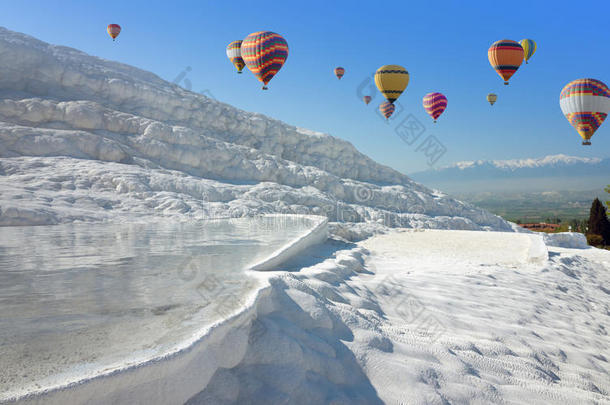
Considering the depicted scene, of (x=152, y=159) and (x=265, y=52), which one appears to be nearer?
(x=265, y=52)

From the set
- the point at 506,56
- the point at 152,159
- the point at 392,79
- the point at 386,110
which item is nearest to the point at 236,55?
the point at 152,159

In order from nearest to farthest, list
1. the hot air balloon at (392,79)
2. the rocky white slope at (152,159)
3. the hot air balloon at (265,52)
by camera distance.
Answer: the rocky white slope at (152,159), the hot air balloon at (265,52), the hot air balloon at (392,79)

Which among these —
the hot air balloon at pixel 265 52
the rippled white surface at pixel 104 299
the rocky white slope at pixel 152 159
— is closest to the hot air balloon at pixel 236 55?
the rocky white slope at pixel 152 159

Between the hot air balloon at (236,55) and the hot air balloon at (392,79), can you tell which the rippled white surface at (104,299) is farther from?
the hot air balloon at (236,55)

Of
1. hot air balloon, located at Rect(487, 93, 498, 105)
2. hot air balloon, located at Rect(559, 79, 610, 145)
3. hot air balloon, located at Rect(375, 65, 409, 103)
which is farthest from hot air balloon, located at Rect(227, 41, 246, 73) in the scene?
hot air balloon, located at Rect(487, 93, 498, 105)

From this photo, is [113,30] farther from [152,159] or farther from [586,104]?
[586,104]

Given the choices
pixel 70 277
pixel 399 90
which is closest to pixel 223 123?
pixel 399 90
